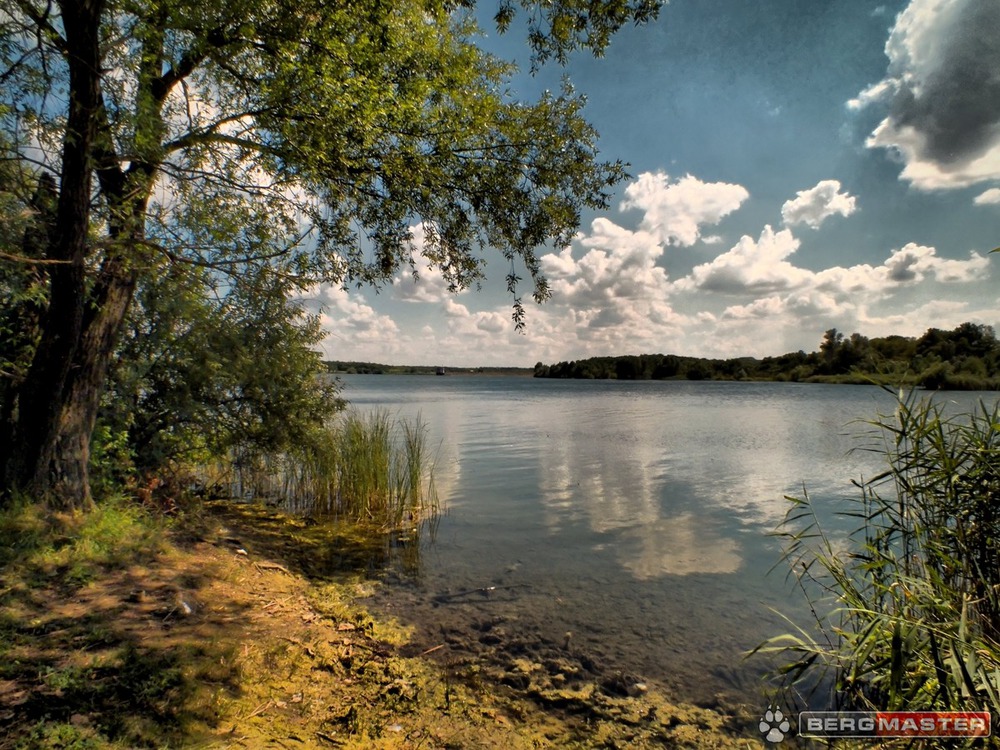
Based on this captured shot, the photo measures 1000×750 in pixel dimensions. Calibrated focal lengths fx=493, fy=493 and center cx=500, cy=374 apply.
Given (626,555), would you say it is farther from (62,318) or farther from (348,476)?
(62,318)

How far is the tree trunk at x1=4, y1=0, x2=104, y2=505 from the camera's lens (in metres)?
4.68

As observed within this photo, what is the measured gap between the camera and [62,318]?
17.6 feet

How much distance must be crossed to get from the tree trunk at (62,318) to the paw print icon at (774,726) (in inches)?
287

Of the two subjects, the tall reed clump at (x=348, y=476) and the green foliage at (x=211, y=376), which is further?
the tall reed clump at (x=348, y=476)

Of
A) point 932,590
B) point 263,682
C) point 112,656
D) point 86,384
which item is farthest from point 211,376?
point 932,590

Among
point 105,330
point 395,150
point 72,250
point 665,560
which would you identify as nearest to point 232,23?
point 395,150

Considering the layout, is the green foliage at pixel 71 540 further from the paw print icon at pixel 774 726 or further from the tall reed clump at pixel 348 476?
the paw print icon at pixel 774 726

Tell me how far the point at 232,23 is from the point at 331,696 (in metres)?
6.18

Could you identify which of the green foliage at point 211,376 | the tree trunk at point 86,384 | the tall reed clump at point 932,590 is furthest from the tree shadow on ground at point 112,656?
the tall reed clump at point 932,590

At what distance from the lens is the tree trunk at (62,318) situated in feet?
15.4

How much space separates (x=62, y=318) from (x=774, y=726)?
26.0 feet

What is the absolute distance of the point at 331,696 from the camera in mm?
3734

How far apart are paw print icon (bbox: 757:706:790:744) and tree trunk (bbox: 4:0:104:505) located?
7.29 metres

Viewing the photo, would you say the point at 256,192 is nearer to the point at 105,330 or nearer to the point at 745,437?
the point at 105,330
